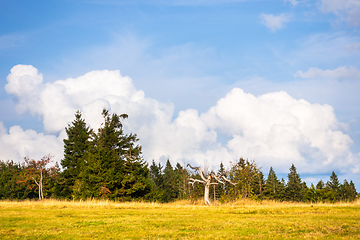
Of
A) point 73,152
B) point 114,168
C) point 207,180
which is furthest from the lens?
point 73,152

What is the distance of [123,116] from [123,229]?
45.4 meters

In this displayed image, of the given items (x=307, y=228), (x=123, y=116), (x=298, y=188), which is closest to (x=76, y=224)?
(x=307, y=228)

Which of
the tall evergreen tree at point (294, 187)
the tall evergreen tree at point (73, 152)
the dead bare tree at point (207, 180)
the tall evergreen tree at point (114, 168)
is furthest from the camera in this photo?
the tall evergreen tree at point (294, 187)

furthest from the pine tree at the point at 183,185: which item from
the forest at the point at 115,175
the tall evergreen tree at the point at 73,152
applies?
the tall evergreen tree at the point at 73,152

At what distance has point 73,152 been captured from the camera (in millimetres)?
68188

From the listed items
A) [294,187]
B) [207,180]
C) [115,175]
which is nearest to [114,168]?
[115,175]

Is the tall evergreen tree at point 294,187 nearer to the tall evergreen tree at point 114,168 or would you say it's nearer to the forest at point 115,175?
the forest at point 115,175

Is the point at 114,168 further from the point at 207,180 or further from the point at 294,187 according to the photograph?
the point at 294,187

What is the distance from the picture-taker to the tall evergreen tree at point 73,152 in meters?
64.5

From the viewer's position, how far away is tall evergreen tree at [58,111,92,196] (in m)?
64.5

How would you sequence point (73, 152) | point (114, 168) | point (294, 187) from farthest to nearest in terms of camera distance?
point (294, 187) → point (73, 152) → point (114, 168)

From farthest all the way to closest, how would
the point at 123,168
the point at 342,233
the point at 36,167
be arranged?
the point at 36,167 → the point at 123,168 → the point at 342,233

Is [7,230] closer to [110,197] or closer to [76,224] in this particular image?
[76,224]

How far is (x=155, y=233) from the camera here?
13.9m
